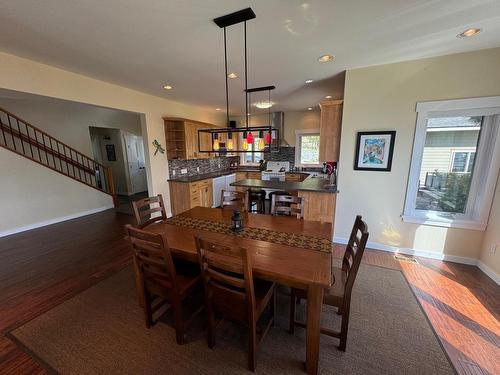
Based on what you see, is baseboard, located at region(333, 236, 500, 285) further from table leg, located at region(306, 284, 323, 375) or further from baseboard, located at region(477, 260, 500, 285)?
table leg, located at region(306, 284, 323, 375)

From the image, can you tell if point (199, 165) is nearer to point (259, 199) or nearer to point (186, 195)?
point (186, 195)

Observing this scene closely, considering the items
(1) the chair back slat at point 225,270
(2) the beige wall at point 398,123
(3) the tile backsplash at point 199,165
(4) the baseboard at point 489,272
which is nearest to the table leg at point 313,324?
(1) the chair back slat at point 225,270

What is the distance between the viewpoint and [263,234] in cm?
191

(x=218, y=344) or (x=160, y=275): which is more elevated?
(x=160, y=275)

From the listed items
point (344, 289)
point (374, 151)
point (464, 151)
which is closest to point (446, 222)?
point (464, 151)

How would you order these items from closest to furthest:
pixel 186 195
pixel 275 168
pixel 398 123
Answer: pixel 398 123 → pixel 186 195 → pixel 275 168

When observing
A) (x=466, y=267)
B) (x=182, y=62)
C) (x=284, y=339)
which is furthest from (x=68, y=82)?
(x=466, y=267)

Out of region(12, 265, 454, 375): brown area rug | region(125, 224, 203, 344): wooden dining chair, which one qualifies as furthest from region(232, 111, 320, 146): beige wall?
region(125, 224, 203, 344): wooden dining chair

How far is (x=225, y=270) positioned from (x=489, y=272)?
342 centimetres

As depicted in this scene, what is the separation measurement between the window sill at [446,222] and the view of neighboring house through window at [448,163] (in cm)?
19

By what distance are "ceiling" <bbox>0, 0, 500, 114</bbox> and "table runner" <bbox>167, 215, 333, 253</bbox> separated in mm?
1884

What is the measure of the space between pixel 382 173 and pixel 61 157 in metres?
7.05

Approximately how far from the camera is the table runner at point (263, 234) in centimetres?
170

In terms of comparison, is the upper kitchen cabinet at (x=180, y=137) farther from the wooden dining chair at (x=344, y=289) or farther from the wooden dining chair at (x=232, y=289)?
the wooden dining chair at (x=344, y=289)
